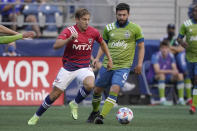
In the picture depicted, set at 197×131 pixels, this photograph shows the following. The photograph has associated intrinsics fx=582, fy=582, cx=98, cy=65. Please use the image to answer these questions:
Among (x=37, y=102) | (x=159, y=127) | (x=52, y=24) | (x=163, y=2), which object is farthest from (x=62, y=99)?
(x=159, y=127)

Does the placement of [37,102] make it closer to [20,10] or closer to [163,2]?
[20,10]

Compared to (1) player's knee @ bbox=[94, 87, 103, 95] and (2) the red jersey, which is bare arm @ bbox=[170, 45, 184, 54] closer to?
(1) player's knee @ bbox=[94, 87, 103, 95]

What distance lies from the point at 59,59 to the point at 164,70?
12.1 feet

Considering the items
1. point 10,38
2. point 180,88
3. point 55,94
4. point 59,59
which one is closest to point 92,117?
point 55,94

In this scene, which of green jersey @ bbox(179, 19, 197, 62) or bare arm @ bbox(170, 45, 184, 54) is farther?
bare arm @ bbox(170, 45, 184, 54)

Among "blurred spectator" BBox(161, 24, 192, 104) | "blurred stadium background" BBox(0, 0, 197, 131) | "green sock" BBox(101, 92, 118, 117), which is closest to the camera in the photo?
"green sock" BBox(101, 92, 118, 117)

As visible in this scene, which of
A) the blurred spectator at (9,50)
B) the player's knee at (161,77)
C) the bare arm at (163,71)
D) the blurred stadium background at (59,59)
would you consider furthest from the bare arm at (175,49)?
the blurred spectator at (9,50)

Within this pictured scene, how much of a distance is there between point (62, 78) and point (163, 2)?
955 centimetres

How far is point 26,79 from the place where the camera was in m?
16.7

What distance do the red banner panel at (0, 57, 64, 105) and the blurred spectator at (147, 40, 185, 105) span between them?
3.40 metres

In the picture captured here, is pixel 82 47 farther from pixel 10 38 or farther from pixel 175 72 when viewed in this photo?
pixel 175 72

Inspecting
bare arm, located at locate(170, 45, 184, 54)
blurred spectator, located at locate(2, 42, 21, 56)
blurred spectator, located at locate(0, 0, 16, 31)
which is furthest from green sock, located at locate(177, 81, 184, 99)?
blurred spectator, located at locate(0, 0, 16, 31)

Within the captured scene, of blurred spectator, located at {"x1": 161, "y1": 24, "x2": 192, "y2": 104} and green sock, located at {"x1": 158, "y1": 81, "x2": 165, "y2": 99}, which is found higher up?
blurred spectator, located at {"x1": 161, "y1": 24, "x2": 192, "y2": 104}

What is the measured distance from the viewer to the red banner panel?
16.5 meters
